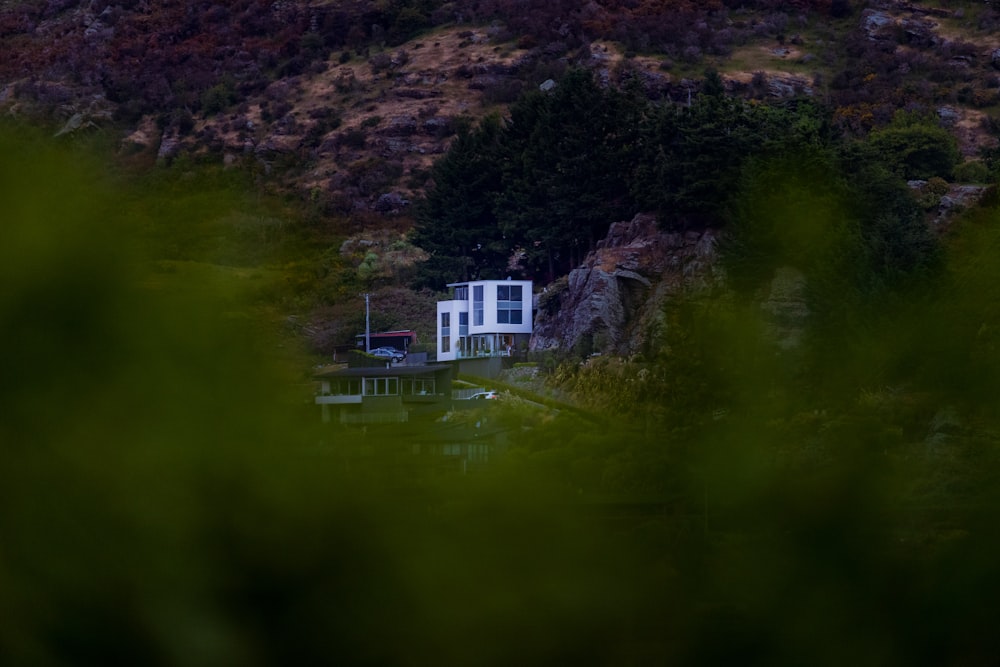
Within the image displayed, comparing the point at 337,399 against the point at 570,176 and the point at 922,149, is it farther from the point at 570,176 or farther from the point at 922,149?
the point at 922,149

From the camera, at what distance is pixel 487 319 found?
31719 mm

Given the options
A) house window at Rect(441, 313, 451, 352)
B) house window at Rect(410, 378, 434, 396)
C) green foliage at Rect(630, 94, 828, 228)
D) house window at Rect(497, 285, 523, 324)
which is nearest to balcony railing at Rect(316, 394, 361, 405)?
house window at Rect(410, 378, 434, 396)

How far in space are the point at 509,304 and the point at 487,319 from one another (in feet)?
2.79

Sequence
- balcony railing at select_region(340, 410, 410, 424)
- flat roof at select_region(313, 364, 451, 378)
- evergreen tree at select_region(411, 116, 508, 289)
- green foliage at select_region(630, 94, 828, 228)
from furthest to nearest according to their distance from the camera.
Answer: evergreen tree at select_region(411, 116, 508, 289), green foliage at select_region(630, 94, 828, 228), flat roof at select_region(313, 364, 451, 378), balcony railing at select_region(340, 410, 410, 424)

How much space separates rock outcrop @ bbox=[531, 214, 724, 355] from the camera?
27.1 m

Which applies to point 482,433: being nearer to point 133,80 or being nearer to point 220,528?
point 220,528

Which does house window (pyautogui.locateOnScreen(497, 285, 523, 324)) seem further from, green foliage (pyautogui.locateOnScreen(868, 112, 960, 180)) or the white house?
green foliage (pyautogui.locateOnScreen(868, 112, 960, 180))

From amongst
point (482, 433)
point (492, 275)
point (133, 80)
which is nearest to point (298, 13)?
point (133, 80)

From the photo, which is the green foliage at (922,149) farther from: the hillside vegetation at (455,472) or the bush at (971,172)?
the hillside vegetation at (455,472)

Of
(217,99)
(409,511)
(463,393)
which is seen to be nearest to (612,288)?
(463,393)

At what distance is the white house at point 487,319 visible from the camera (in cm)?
3175

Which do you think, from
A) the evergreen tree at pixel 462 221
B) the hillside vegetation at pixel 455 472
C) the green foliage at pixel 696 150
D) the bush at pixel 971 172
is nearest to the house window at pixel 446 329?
the evergreen tree at pixel 462 221

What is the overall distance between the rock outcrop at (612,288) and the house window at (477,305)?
4.67 feet

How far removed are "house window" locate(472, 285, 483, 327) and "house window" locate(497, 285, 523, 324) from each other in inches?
18.0
